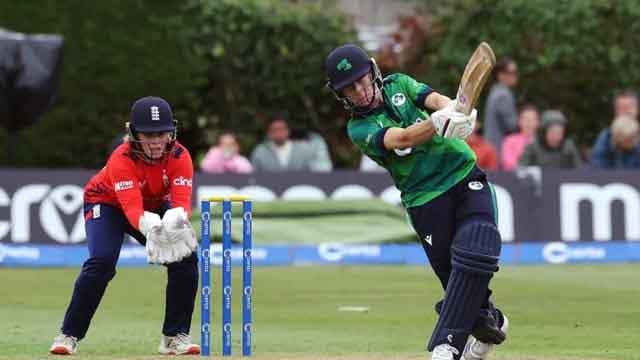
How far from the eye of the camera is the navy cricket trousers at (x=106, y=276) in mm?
9531

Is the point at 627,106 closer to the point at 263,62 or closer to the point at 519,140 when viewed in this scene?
the point at 519,140

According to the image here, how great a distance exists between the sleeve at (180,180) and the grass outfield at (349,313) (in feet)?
2.87

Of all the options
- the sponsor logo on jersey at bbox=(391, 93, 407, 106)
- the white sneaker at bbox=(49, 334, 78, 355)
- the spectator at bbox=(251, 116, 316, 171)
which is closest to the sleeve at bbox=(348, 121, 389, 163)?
the sponsor logo on jersey at bbox=(391, 93, 407, 106)

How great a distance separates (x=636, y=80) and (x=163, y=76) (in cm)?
609

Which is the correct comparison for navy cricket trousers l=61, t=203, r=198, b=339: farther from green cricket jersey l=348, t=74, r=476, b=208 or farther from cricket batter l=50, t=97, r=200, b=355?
green cricket jersey l=348, t=74, r=476, b=208

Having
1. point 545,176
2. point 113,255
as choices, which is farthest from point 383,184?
point 113,255

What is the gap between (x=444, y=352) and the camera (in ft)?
27.1

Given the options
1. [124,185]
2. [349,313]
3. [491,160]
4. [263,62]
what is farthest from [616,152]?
[124,185]

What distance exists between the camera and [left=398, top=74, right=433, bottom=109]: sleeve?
8.48 metres

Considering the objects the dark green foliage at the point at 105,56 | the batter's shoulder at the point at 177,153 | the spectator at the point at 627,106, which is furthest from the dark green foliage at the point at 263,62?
the batter's shoulder at the point at 177,153

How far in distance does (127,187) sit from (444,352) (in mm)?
2108

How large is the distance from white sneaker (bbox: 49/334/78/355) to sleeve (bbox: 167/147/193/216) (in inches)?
37.3

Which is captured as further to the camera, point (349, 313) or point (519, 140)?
point (519, 140)

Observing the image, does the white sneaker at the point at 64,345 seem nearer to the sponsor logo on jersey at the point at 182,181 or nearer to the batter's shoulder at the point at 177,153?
the sponsor logo on jersey at the point at 182,181
